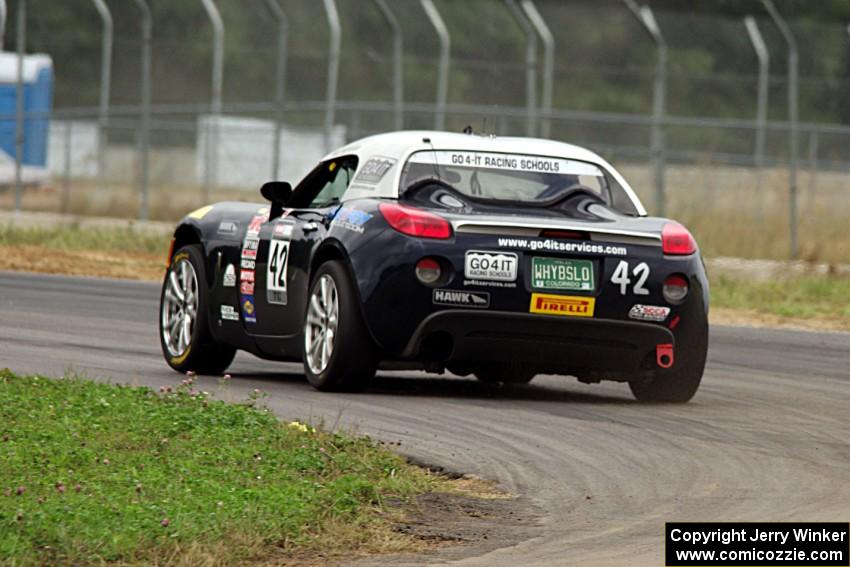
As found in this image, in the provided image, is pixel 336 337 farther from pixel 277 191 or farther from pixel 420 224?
pixel 277 191

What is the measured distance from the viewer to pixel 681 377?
11.6 m

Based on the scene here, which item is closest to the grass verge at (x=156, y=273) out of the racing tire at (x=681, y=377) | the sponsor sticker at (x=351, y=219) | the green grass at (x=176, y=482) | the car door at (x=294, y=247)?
the racing tire at (x=681, y=377)

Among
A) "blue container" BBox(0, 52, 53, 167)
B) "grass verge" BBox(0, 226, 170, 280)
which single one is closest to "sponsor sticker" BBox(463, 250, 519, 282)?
"grass verge" BBox(0, 226, 170, 280)

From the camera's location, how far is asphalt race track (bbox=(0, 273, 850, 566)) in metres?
7.67

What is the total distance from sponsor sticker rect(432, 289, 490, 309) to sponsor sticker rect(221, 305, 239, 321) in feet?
6.18

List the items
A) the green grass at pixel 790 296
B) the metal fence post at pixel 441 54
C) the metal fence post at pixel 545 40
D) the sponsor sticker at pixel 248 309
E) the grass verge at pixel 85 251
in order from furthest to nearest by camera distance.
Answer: the metal fence post at pixel 545 40 < the metal fence post at pixel 441 54 < the grass verge at pixel 85 251 < the green grass at pixel 790 296 < the sponsor sticker at pixel 248 309

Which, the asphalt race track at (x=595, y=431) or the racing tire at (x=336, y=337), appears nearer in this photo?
the asphalt race track at (x=595, y=431)

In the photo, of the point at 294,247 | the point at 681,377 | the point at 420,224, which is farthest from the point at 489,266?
the point at 294,247

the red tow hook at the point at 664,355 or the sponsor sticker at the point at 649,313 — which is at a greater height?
the sponsor sticker at the point at 649,313

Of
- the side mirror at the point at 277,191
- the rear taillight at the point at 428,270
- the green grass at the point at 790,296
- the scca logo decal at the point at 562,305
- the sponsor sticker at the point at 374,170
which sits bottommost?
the green grass at the point at 790,296

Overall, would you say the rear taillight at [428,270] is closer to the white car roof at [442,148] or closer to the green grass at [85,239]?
the white car roof at [442,148]

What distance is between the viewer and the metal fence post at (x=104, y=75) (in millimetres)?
31562

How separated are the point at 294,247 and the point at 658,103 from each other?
57.5ft

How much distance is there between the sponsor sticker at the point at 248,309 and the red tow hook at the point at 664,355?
248 cm
